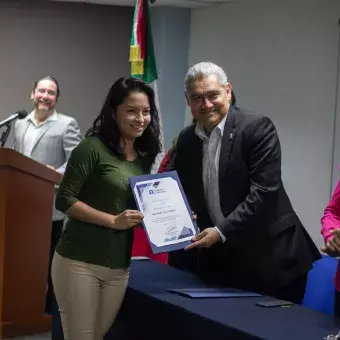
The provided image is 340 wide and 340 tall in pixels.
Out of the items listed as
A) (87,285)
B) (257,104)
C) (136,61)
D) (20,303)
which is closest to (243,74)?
(257,104)

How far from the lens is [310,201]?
17.2 ft

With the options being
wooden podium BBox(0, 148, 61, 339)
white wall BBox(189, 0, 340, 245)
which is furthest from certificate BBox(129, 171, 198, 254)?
white wall BBox(189, 0, 340, 245)

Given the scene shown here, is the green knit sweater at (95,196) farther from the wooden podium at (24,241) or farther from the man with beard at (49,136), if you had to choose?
the man with beard at (49,136)

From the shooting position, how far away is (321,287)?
143 inches

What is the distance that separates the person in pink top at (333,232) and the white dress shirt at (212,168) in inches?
18.7

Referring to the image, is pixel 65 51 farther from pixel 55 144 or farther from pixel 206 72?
pixel 206 72

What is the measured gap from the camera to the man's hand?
267 cm

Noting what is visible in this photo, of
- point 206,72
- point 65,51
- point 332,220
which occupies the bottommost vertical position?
point 332,220

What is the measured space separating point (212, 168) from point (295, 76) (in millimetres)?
2724

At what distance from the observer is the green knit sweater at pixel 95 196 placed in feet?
8.61

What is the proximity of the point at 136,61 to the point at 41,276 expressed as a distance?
5.68ft

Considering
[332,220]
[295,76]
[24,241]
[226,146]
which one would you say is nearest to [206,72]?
[226,146]

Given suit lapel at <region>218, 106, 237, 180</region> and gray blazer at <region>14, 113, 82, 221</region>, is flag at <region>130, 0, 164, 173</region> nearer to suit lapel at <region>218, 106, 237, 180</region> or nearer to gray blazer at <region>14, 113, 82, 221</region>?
gray blazer at <region>14, 113, 82, 221</region>

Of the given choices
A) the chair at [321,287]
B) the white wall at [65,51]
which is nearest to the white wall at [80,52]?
the white wall at [65,51]
